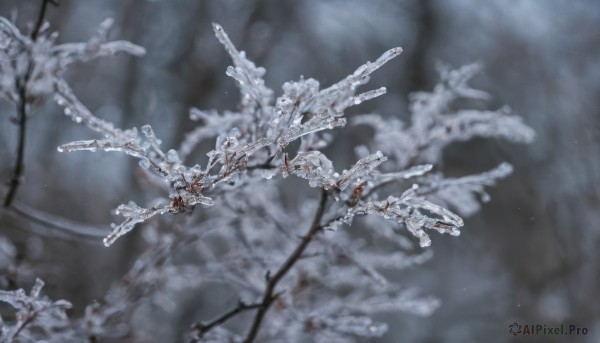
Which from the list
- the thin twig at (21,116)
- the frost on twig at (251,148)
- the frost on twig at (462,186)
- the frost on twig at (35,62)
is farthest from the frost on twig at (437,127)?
the thin twig at (21,116)

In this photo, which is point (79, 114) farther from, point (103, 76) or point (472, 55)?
point (472, 55)

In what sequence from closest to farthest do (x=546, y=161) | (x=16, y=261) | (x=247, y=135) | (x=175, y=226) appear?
(x=247, y=135), (x=175, y=226), (x=16, y=261), (x=546, y=161)

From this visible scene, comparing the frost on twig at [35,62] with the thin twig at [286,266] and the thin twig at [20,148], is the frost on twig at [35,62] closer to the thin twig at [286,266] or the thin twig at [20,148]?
the thin twig at [20,148]

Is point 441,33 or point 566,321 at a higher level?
point 441,33

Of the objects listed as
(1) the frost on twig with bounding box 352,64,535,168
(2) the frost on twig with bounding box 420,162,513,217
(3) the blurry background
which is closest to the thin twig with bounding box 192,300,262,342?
(2) the frost on twig with bounding box 420,162,513,217

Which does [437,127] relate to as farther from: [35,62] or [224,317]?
[35,62]

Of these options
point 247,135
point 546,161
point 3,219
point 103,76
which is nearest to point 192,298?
point 103,76
